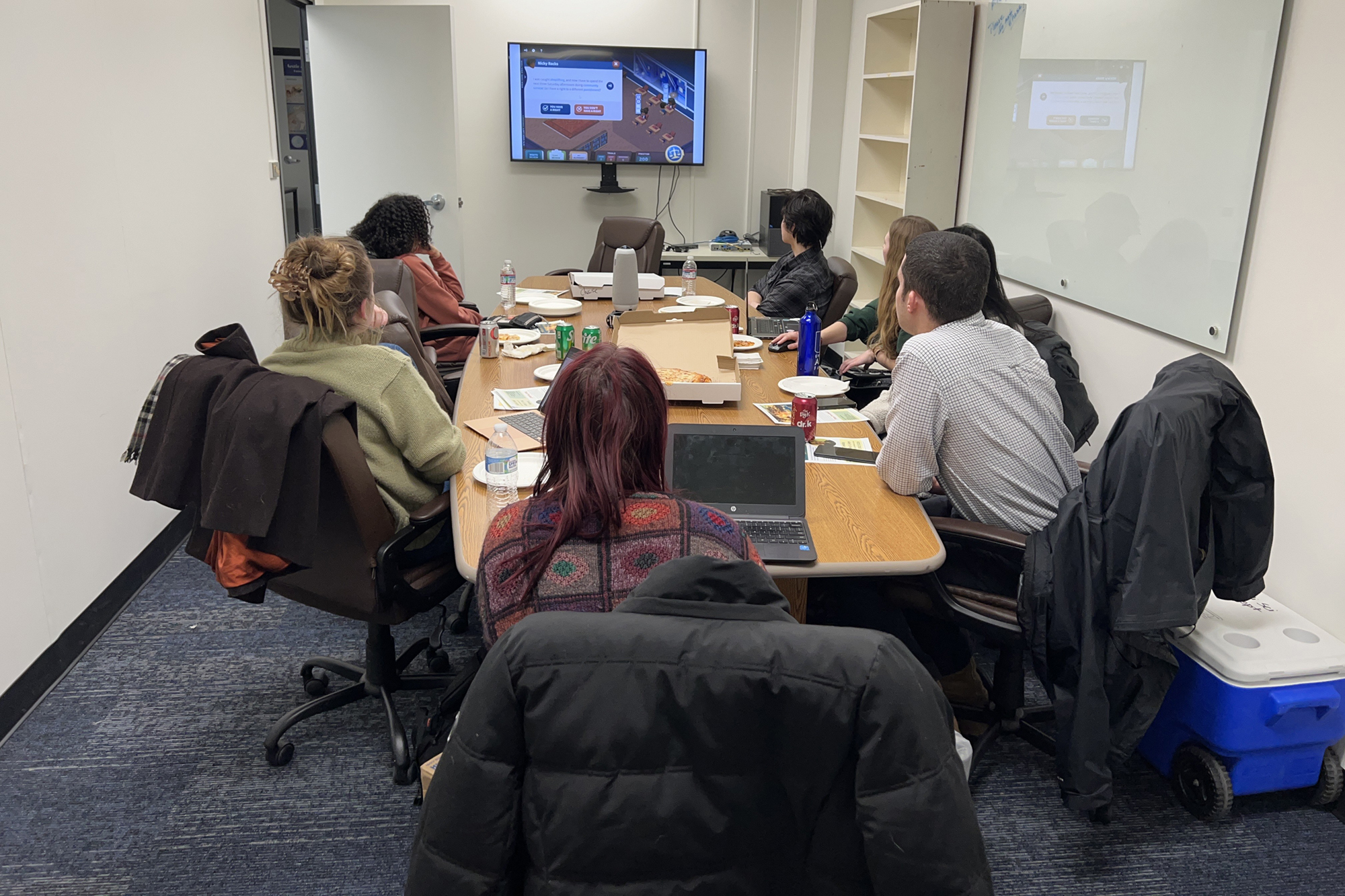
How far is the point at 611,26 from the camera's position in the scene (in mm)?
6289

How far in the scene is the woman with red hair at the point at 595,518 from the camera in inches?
53.6

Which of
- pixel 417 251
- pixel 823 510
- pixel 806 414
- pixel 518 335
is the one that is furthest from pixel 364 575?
pixel 417 251

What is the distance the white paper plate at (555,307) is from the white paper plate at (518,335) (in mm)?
328

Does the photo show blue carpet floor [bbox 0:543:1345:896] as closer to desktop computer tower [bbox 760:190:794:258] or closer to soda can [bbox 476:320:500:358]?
soda can [bbox 476:320:500:358]

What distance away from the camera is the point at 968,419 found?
2.19 m

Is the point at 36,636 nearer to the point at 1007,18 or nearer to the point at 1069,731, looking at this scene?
the point at 1069,731

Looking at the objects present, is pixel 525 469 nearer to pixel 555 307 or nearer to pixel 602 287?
pixel 555 307

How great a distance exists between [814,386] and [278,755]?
5.86ft

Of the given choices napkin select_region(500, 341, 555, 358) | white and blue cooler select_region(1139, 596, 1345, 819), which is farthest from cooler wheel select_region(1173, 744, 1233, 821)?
napkin select_region(500, 341, 555, 358)

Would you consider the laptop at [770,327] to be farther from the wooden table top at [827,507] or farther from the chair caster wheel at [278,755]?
the chair caster wheel at [278,755]

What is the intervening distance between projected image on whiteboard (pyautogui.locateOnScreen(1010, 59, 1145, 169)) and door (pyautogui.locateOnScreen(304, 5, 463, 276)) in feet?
11.5

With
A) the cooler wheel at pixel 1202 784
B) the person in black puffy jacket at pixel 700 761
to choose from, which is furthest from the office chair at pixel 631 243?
the person in black puffy jacket at pixel 700 761

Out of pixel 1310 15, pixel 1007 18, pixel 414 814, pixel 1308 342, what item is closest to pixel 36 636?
pixel 414 814

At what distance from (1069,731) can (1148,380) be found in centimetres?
162
